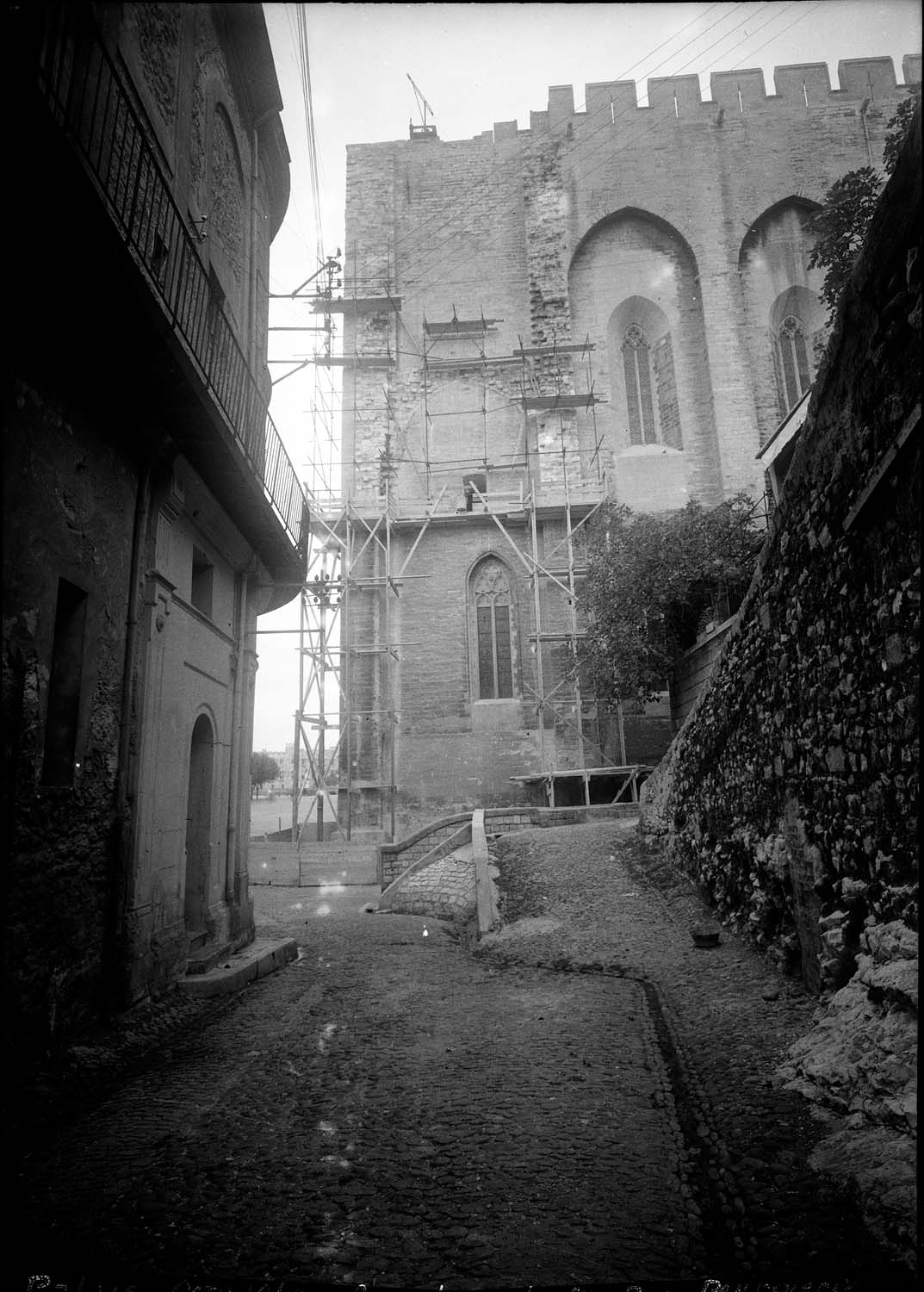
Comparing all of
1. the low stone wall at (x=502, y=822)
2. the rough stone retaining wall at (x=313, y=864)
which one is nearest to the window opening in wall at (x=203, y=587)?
the low stone wall at (x=502, y=822)

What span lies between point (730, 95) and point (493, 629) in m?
20.1

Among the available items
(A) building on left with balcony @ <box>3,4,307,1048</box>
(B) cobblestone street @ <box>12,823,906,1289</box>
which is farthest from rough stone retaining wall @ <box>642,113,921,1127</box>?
(A) building on left with balcony @ <box>3,4,307,1048</box>

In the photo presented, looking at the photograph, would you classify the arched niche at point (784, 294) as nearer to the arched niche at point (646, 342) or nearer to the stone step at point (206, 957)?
the arched niche at point (646, 342)

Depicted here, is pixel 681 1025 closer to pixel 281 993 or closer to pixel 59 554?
pixel 281 993

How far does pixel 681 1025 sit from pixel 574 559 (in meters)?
18.0

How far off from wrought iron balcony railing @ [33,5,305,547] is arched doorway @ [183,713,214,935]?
9.19 feet

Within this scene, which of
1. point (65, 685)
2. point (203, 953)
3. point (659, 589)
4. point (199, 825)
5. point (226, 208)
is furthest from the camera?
point (659, 589)

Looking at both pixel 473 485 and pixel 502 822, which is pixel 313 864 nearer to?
pixel 502 822

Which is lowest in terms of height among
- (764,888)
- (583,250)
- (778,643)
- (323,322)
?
(764,888)

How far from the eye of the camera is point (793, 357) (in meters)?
25.7

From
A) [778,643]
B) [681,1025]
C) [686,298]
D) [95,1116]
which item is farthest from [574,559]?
[95,1116]

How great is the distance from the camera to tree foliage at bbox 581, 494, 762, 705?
17.4 m

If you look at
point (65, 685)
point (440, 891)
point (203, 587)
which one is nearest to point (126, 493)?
point (65, 685)

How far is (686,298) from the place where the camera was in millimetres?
25750
